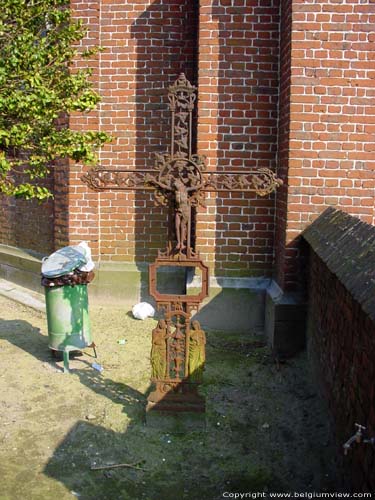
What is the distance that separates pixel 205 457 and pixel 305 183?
314cm

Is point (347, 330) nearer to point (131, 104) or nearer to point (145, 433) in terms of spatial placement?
point (145, 433)

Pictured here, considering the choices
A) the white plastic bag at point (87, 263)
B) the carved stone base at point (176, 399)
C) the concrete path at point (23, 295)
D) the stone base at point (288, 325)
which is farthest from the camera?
the concrete path at point (23, 295)

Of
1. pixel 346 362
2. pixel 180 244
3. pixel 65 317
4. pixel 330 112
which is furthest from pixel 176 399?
pixel 330 112

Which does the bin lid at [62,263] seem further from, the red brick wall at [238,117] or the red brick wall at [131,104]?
the red brick wall at [131,104]

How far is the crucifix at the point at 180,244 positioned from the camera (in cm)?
429

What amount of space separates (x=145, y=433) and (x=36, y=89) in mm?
3041

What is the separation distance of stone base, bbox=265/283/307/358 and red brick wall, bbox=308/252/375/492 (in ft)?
1.72

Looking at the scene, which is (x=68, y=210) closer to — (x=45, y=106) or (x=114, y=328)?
(x=114, y=328)

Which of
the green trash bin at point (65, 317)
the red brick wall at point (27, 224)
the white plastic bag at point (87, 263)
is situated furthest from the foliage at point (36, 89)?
the red brick wall at point (27, 224)

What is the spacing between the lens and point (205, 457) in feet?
13.1

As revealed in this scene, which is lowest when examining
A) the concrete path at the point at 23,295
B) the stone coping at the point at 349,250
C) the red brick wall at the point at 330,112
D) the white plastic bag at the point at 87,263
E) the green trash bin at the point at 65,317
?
the concrete path at the point at 23,295

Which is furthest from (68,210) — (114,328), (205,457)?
(205,457)

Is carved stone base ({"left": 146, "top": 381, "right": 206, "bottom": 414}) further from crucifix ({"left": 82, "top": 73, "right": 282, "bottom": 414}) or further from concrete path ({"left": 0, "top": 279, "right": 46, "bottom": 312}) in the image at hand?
concrete path ({"left": 0, "top": 279, "right": 46, "bottom": 312})

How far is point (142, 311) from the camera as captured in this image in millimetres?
7191
